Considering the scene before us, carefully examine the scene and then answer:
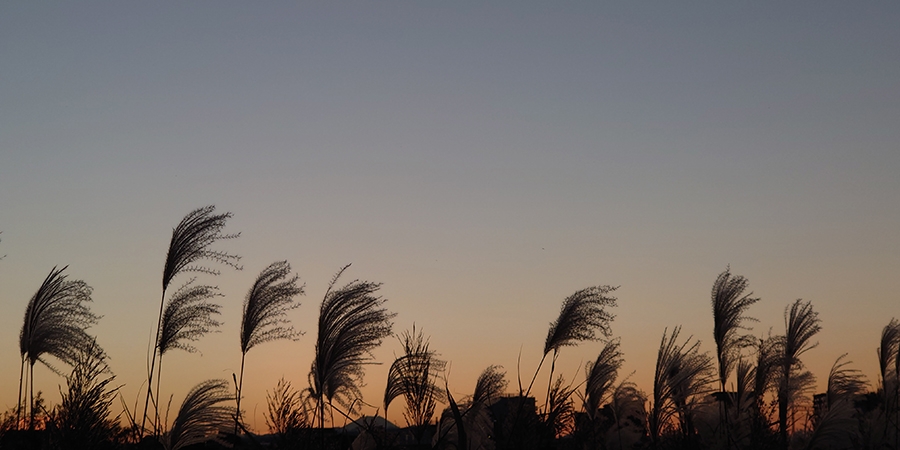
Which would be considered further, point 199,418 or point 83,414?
point 199,418

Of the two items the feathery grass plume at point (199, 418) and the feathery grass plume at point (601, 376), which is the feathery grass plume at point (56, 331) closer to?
the feathery grass plume at point (199, 418)

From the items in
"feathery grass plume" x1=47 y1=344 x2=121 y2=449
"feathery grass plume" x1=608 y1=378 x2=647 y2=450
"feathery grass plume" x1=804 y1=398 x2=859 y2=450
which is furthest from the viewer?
"feathery grass plume" x1=608 y1=378 x2=647 y2=450

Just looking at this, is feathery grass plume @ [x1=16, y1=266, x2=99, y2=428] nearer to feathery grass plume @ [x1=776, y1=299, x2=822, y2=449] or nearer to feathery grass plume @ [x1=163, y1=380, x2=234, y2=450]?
feathery grass plume @ [x1=163, y1=380, x2=234, y2=450]

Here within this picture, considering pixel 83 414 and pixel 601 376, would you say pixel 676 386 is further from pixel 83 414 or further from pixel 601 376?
pixel 83 414

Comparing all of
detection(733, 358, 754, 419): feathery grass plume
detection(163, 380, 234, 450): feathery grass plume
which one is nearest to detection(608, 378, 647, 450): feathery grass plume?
detection(733, 358, 754, 419): feathery grass plume

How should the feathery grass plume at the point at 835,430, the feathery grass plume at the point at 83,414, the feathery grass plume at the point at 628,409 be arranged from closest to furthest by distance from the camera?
1. the feathery grass plume at the point at 83,414
2. the feathery grass plume at the point at 835,430
3. the feathery grass plume at the point at 628,409

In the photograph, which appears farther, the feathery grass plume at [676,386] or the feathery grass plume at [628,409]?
the feathery grass plume at [628,409]

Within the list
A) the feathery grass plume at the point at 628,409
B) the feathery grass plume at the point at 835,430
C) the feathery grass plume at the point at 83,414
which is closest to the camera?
the feathery grass plume at the point at 83,414

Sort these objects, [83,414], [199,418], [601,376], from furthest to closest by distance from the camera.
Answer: [601,376]
[199,418]
[83,414]

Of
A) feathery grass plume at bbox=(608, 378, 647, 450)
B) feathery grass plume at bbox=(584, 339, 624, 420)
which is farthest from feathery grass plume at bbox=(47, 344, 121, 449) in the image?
feathery grass plume at bbox=(608, 378, 647, 450)

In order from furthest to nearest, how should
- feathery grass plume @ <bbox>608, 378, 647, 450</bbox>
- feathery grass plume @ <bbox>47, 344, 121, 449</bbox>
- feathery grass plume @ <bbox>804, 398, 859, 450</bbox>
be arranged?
feathery grass plume @ <bbox>608, 378, 647, 450</bbox> → feathery grass plume @ <bbox>804, 398, 859, 450</bbox> → feathery grass plume @ <bbox>47, 344, 121, 449</bbox>

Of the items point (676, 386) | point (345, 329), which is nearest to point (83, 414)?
point (345, 329)

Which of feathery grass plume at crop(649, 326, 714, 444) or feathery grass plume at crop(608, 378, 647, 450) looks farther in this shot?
feathery grass plume at crop(608, 378, 647, 450)

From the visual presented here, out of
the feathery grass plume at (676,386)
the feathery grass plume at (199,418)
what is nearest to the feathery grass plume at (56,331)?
the feathery grass plume at (199,418)
